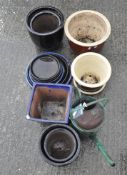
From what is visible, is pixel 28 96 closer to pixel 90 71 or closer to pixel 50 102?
pixel 50 102

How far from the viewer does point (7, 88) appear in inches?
71.8

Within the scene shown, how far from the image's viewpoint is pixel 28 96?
179 centimetres

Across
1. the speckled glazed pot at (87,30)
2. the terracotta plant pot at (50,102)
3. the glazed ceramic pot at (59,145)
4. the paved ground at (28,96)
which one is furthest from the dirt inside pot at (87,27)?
the glazed ceramic pot at (59,145)

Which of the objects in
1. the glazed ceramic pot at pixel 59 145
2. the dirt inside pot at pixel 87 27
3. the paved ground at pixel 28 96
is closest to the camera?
the glazed ceramic pot at pixel 59 145

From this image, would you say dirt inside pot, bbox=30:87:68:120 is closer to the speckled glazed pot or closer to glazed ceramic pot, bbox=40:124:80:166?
glazed ceramic pot, bbox=40:124:80:166

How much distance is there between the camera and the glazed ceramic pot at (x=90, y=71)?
1.63 metres

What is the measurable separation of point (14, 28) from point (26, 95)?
561mm

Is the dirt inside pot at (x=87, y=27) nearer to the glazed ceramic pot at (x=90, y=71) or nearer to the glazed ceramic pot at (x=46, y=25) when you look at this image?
the glazed ceramic pot at (x=46, y=25)

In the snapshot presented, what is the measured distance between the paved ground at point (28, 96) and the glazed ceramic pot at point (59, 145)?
90 millimetres

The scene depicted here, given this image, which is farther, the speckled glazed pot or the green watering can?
the speckled glazed pot

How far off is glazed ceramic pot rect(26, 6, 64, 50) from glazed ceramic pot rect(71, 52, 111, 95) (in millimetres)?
221

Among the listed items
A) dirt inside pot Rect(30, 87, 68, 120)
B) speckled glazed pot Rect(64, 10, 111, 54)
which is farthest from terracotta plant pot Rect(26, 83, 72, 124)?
speckled glazed pot Rect(64, 10, 111, 54)

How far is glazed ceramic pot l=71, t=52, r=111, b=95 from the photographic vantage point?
1635 mm

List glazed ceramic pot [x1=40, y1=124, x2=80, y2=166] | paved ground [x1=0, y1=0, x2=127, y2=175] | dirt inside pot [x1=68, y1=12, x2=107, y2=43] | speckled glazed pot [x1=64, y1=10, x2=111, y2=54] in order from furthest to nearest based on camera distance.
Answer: dirt inside pot [x1=68, y1=12, x2=107, y2=43] → speckled glazed pot [x1=64, y1=10, x2=111, y2=54] → paved ground [x1=0, y1=0, x2=127, y2=175] → glazed ceramic pot [x1=40, y1=124, x2=80, y2=166]
